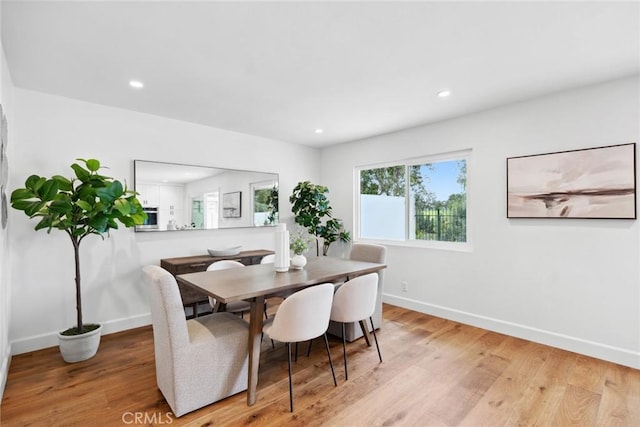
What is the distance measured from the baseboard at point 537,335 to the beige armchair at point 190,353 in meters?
2.58

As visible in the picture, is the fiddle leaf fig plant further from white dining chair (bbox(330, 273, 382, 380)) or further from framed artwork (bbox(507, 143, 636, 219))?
framed artwork (bbox(507, 143, 636, 219))

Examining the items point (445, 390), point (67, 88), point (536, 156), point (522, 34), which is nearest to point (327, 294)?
point (445, 390)

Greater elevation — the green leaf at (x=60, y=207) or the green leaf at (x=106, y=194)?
the green leaf at (x=106, y=194)

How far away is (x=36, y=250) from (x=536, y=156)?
193 inches

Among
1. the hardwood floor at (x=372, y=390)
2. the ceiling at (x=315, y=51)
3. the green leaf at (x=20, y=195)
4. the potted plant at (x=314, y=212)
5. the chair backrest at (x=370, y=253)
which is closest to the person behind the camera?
the ceiling at (x=315, y=51)

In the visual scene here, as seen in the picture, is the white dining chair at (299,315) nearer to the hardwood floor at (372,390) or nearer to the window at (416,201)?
the hardwood floor at (372,390)

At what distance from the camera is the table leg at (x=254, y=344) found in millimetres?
2080

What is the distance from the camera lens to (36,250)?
9.55ft

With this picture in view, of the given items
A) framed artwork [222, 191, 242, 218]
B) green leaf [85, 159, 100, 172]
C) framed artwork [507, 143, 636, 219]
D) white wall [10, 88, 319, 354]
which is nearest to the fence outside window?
framed artwork [507, 143, 636, 219]

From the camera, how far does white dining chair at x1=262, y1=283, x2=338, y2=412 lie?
6.53ft

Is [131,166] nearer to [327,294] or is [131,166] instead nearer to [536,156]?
[327,294]

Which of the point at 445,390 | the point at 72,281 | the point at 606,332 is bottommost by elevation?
the point at 445,390

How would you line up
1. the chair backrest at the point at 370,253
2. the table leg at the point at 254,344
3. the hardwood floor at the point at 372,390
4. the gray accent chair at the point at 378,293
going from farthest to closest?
the chair backrest at the point at 370,253 < the gray accent chair at the point at 378,293 < the table leg at the point at 254,344 < the hardwood floor at the point at 372,390

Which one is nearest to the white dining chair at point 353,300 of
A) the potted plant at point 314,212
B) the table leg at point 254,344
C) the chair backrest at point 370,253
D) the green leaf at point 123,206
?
the table leg at point 254,344
